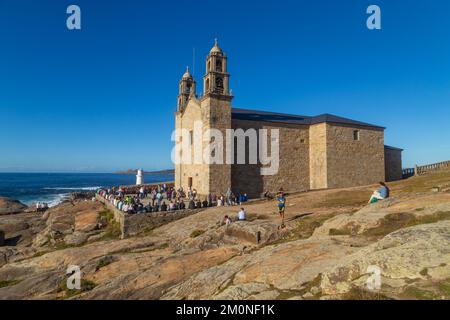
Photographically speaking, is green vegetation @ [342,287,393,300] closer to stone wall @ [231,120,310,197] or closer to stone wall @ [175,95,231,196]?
stone wall @ [175,95,231,196]

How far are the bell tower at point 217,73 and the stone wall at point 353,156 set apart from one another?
12.1m

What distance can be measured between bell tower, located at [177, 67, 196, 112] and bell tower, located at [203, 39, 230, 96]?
30.8ft

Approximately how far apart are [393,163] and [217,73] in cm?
2563

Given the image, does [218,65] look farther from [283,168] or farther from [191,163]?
[283,168]

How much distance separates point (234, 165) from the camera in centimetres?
2778

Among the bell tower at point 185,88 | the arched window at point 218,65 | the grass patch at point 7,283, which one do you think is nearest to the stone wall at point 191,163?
the bell tower at point 185,88

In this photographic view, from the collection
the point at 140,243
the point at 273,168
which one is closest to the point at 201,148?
the point at 273,168

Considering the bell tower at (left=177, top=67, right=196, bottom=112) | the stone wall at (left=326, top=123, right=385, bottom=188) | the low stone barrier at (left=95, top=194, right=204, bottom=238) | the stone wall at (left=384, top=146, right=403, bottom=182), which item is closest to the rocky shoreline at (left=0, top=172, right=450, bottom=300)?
the low stone barrier at (left=95, top=194, right=204, bottom=238)

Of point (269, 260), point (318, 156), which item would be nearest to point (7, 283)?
point (269, 260)

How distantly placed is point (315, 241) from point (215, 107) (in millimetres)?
19419

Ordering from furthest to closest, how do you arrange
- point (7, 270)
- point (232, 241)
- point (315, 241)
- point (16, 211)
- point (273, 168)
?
point (16, 211) → point (273, 168) → point (7, 270) → point (232, 241) → point (315, 241)

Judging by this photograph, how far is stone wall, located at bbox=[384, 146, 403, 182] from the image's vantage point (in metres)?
35.9
